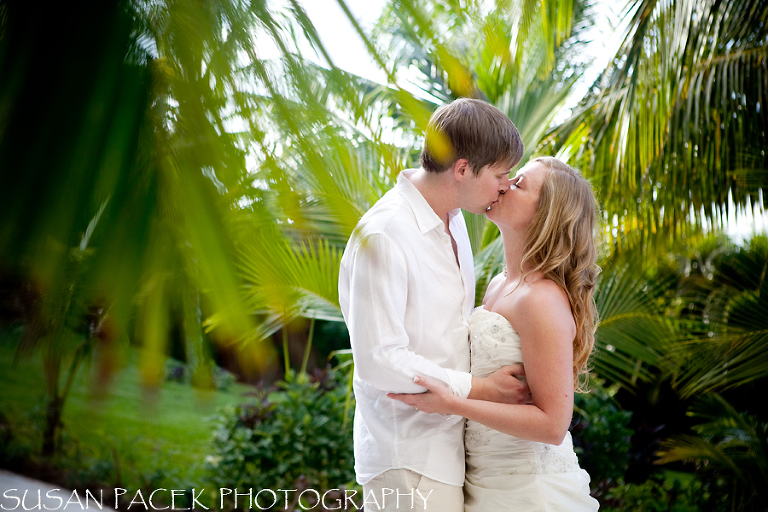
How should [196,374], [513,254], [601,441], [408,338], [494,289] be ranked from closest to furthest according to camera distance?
[196,374], [408,338], [513,254], [494,289], [601,441]

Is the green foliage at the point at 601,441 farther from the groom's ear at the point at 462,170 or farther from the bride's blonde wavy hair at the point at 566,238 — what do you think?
the groom's ear at the point at 462,170

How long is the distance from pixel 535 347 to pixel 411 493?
24.1 inches

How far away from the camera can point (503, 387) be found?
6.25 feet

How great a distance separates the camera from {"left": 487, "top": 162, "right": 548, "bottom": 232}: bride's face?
212cm

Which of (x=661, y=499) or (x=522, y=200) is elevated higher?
(x=522, y=200)

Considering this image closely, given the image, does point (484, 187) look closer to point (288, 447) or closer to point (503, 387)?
point (503, 387)

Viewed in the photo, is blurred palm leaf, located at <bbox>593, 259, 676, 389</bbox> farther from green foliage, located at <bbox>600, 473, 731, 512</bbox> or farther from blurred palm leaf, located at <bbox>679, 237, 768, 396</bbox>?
green foliage, located at <bbox>600, 473, 731, 512</bbox>

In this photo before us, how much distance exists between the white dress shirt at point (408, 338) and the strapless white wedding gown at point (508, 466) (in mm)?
59

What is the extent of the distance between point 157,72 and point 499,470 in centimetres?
192

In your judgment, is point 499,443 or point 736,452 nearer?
point 499,443

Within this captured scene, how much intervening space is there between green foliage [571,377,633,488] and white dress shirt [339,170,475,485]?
9.02ft

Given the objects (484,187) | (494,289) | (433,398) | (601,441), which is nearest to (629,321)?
(601,441)

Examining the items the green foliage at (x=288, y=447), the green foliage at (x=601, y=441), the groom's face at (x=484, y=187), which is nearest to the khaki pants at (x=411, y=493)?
the groom's face at (x=484, y=187)

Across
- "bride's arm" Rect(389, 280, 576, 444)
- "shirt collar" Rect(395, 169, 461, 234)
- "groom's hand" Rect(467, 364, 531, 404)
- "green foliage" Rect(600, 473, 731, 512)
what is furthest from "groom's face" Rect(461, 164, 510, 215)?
"green foliage" Rect(600, 473, 731, 512)
